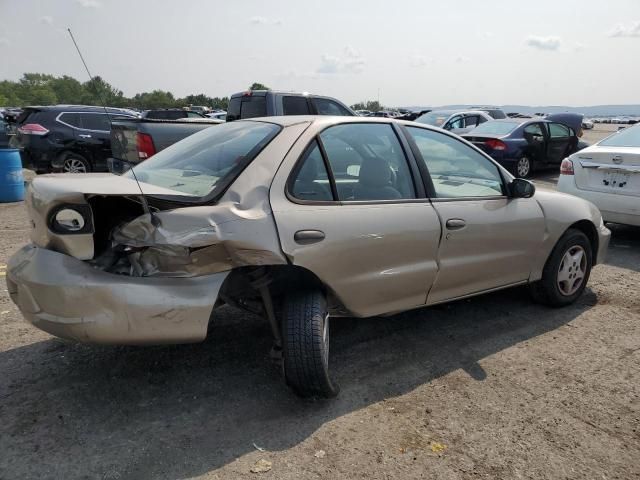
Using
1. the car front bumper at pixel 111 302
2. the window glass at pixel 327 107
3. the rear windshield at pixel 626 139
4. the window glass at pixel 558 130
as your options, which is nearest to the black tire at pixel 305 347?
the car front bumper at pixel 111 302

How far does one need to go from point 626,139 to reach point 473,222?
4.22 metres

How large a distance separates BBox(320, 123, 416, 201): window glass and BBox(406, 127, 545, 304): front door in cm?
Answer: 20

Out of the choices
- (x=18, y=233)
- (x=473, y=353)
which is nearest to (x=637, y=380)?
(x=473, y=353)

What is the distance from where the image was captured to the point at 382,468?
2.36m

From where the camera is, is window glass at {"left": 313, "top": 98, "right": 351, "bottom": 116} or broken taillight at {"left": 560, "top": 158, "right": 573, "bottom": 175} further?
window glass at {"left": 313, "top": 98, "right": 351, "bottom": 116}

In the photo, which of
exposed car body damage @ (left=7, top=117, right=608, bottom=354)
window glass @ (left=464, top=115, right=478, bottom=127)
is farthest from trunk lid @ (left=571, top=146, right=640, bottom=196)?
window glass @ (left=464, top=115, right=478, bottom=127)

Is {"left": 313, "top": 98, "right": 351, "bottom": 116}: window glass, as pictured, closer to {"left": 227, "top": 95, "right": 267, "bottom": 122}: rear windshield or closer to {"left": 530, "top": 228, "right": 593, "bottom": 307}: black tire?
{"left": 227, "top": 95, "right": 267, "bottom": 122}: rear windshield

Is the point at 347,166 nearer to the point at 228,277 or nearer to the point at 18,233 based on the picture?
the point at 228,277

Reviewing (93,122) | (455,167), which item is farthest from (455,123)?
(455,167)

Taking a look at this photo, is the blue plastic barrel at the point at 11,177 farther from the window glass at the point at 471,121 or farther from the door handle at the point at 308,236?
the window glass at the point at 471,121

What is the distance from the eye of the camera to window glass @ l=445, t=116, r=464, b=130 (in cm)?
1392

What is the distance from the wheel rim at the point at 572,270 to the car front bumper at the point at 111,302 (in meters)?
3.02

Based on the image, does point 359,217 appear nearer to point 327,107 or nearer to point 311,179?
point 311,179

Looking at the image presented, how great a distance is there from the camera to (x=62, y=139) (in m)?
10.6
